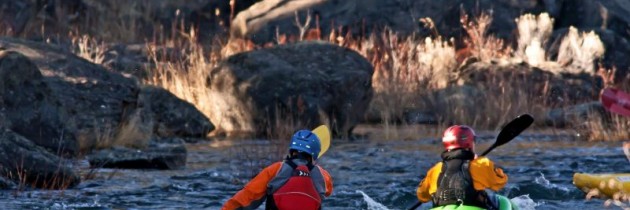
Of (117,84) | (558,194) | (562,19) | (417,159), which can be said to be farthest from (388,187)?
(562,19)

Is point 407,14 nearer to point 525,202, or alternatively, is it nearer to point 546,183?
point 546,183

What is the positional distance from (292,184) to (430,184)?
0.87 metres

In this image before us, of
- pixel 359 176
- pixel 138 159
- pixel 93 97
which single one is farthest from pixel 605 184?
pixel 93 97

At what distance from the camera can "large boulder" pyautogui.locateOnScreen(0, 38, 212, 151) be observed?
16859 mm

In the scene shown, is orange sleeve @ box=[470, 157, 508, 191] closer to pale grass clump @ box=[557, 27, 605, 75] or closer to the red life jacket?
the red life jacket

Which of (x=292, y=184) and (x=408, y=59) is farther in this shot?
(x=408, y=59)

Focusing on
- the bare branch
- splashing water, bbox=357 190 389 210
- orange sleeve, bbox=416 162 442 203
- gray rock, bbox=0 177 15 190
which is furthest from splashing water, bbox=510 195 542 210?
the bare branch

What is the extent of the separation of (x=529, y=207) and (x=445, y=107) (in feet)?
29.2

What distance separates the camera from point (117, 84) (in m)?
17.6

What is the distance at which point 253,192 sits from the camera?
8.77m

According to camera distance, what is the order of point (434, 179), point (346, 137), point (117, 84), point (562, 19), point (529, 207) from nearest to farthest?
point (434, 179) < point (529, 207) < point (117, 84) < point (346, 137) < point (562, 19)

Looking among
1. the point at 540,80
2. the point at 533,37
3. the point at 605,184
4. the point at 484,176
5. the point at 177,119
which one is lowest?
the point at 605,184

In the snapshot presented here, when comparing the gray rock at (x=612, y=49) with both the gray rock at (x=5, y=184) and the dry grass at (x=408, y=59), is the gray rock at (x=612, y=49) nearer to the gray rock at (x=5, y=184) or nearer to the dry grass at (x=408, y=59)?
the dry grass at (x=408, y=59)

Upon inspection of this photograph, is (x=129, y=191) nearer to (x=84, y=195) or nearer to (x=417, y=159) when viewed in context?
(x=84, y=195)
